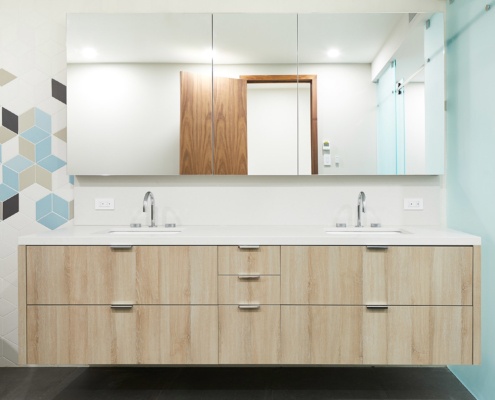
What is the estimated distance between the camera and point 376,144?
2.57 meters

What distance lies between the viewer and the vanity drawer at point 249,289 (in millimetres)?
2039

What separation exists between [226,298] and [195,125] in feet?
3.68

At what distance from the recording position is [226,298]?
204cm

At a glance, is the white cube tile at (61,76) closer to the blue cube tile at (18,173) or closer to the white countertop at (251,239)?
the blue cube tile at (18,173)


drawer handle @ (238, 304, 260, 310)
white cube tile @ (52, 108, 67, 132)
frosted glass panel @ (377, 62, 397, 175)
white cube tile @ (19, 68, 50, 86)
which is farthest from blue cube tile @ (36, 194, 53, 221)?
frosted glass panel @ (377, 62, 397, 175)

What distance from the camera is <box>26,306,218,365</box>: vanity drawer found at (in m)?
2.04

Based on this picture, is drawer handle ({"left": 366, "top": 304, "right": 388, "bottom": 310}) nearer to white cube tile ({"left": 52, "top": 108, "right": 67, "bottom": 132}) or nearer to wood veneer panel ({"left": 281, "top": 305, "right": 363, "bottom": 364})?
wood veneer panel ({"left": 281, "top": 305, "right": 363, "bottom": 364})

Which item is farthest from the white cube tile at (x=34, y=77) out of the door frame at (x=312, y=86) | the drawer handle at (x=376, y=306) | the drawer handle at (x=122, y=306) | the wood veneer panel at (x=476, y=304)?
the wood veneer panel at (x=476, y=304)

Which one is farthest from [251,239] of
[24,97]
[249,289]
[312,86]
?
[24,97]

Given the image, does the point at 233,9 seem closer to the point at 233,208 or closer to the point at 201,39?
the point at 201,39

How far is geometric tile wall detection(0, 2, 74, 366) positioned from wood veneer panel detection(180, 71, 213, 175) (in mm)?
788

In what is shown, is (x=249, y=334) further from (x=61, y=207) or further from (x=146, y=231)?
(x=61, y=207)

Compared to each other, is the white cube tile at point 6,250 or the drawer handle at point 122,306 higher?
the white cube tile at point 6,250

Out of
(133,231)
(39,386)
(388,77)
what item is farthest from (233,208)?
(39,386)
